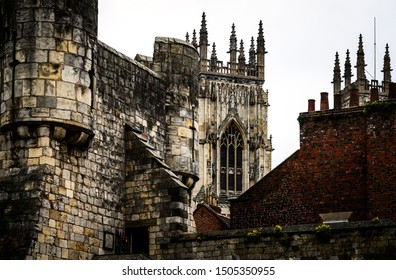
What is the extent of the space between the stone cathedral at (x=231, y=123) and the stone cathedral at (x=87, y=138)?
3601 inches

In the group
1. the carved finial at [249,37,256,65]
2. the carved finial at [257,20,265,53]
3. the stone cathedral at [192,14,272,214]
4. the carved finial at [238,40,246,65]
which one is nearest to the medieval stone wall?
the stone cathedral at [192,14,272,214]

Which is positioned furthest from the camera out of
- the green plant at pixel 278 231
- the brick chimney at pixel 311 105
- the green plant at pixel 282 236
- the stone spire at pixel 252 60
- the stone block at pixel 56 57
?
the stone spire at pixel 252 60

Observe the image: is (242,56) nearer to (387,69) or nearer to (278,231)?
(387,69)

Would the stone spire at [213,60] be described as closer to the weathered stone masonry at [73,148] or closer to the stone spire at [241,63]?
the stone spire at [241,63]

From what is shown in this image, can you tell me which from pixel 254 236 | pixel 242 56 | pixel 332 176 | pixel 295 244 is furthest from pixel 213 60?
Result: pixel 295 244

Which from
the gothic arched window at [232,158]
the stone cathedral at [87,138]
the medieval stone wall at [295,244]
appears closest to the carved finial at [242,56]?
the gothic arched window at [232,158]

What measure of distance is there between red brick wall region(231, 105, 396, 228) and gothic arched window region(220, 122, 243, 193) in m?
89.5

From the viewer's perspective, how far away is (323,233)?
990 inches

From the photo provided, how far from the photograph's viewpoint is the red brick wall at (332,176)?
104 feet

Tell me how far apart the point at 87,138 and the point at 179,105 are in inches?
196

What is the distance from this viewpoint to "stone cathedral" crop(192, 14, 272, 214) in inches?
4877

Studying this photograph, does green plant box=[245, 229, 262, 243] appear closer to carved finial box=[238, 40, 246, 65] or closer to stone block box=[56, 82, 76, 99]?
stone block box=[56, 82, 76, 99]

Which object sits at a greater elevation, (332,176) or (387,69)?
(387,69)
